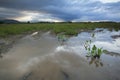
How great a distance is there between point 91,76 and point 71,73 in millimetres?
1017

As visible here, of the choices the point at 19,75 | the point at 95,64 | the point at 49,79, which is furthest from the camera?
the point at 95,64

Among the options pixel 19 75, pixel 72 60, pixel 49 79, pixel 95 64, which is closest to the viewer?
pixel 49 79

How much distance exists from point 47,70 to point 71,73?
1.30m

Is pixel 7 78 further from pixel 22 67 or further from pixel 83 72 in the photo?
pixel 83 72

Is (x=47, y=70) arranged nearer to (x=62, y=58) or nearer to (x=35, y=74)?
(x=35, y=74)

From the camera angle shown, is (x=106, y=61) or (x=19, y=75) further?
(x=106, y=61)

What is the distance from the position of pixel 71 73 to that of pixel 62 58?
2.66 meters

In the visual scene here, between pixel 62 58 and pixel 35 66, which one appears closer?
pixel 35 66

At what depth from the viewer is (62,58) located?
33.9 feet

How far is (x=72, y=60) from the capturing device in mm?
9875

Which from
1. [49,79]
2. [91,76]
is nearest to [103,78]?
[91,76]

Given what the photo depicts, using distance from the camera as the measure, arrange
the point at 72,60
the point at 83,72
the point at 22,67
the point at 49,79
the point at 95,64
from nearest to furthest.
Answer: the point at 49,79, the point at 83,72, the point at 22,67, the point at 95,64, the point at 72,60

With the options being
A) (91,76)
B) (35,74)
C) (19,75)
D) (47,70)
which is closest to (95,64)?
(91,76)

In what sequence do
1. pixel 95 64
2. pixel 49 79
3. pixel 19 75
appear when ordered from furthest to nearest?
pixel 95 64, pixel 19 75, pixel 49 79
